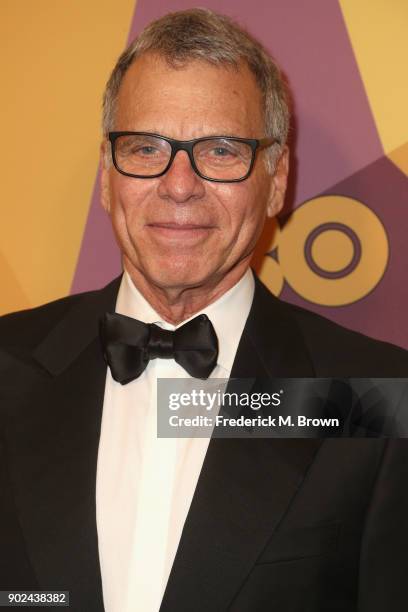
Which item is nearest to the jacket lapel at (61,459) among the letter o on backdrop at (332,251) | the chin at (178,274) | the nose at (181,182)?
the chin at (178,274)

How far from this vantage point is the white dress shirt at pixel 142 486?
4.97 feet

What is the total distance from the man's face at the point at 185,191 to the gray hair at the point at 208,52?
0.09ft

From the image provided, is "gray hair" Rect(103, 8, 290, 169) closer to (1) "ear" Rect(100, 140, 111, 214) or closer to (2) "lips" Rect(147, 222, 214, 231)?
(1) "ear" Rect(100, 140, 111, 214)

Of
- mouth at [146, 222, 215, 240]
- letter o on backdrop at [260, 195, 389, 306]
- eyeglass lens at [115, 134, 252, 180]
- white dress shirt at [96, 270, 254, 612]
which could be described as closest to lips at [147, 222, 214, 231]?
mouth at [146, 222, 215, 240]

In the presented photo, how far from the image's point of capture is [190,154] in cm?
159

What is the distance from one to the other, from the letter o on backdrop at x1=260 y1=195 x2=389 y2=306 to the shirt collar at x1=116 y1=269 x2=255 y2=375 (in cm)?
38

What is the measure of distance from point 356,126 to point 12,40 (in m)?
1.03

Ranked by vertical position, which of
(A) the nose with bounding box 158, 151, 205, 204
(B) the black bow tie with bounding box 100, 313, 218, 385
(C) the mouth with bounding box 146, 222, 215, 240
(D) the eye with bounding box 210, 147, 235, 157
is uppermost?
(D) the eye with bounding box 210, 147, 235, 157

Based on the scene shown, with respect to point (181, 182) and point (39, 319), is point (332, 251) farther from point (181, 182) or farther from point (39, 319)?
point (39, 319)

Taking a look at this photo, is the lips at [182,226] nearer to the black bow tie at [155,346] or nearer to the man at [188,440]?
the man at [188,440]

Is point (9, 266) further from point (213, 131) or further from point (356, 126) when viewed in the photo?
point (356, 126)

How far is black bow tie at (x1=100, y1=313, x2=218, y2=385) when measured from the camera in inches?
63.7

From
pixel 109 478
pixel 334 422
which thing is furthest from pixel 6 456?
pixel 334 422

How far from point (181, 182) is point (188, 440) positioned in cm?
54
